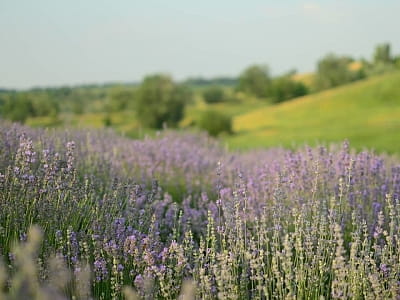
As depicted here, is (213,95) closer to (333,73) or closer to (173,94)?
(333,73)

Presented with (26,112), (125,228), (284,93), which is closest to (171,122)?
(26,112)

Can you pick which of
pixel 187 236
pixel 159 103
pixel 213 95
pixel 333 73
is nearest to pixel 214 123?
pixel 159 103

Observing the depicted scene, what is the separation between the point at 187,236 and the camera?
3008 mm

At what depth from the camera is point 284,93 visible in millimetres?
57062

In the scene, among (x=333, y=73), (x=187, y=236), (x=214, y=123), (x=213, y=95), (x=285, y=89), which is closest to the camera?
(x=187, y=236)

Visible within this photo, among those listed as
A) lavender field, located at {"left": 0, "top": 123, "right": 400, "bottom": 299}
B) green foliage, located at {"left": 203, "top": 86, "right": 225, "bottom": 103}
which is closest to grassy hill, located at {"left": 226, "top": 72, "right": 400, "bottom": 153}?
lavender field, located at {"left": 0, "top": 123, "right": 400, "bottom": 299}

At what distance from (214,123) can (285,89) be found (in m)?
29.4

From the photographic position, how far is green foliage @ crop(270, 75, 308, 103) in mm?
56844

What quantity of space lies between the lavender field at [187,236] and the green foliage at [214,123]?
2280 centimetres

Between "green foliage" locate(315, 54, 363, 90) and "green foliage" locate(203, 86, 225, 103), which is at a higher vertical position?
"green foliage" locate(315, 54, 363, 90)

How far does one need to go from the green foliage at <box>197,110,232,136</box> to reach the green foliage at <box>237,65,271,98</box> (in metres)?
41.2

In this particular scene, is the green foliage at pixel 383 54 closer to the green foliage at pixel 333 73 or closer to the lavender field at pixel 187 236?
the green foliage at pixel 333 73

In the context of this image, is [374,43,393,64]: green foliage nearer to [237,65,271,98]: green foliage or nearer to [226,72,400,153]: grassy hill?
[237,65,271,98]: green foliage

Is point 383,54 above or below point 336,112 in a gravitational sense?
above
